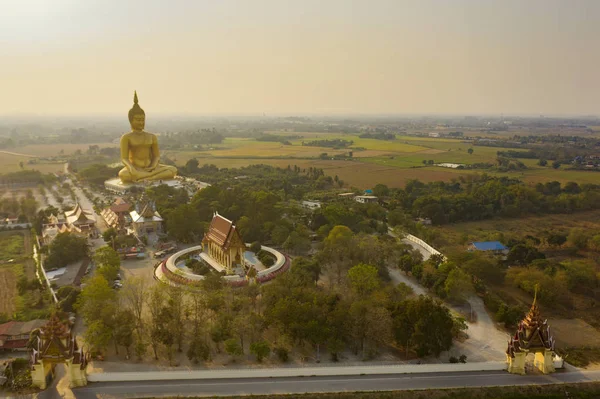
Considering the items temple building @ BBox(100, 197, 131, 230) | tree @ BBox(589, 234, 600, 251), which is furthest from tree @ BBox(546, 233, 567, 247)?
temple building @ BBox(100, 197, 131, 230)

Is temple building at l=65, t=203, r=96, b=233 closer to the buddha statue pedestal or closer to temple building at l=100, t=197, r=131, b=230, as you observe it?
temple building at l=100, t=197, r=131, b=230

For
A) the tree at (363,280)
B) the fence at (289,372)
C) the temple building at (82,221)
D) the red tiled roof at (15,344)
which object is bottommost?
the red tiled roof at (15,344)

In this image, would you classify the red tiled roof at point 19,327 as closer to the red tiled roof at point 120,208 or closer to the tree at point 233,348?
the tree at point 233,348

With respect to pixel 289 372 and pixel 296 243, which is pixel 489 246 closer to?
pixel 296 243

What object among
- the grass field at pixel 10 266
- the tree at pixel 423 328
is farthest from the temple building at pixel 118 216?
the tree at pixel 423 328

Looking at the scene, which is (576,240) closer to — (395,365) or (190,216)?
(395,365)
